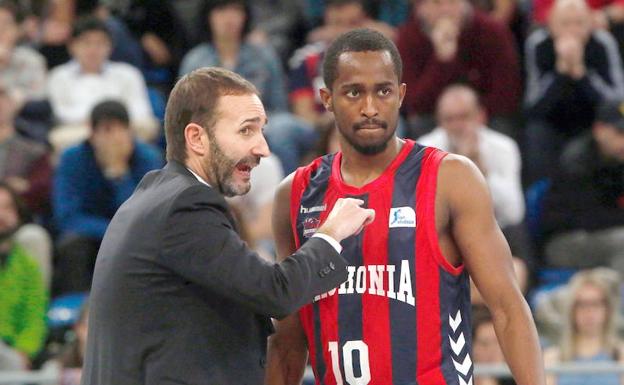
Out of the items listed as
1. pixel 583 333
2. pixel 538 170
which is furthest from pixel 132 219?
pixel 538 170

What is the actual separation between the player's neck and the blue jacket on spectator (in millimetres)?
4396

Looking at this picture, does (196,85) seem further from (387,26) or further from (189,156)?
(387,26)

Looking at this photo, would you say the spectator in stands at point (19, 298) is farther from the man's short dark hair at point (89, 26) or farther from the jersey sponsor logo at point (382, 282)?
the jersey sponsor logo at point (382, 282)

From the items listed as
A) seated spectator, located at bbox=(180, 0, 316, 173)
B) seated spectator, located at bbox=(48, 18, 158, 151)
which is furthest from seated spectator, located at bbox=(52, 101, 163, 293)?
seated spectator, located at bbox=(180, 0, 316, 173)

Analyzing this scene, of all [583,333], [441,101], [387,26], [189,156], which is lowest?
[583,333]

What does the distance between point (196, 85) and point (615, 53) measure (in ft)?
19.1

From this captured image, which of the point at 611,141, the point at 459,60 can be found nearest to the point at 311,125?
the point at 459,60

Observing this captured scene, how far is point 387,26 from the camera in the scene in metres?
10.2

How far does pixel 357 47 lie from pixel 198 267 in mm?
903

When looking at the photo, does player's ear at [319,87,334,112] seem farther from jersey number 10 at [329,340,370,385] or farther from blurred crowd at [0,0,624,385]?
blurred crowd at [0,0,624,385]

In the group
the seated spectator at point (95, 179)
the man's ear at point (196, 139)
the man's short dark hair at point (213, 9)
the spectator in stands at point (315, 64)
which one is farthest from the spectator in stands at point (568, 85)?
the man's ear at point (196, 139)

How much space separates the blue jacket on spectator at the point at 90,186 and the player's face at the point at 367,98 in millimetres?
4553

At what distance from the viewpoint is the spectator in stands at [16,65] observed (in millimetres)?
9859

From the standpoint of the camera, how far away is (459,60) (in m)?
9.27
